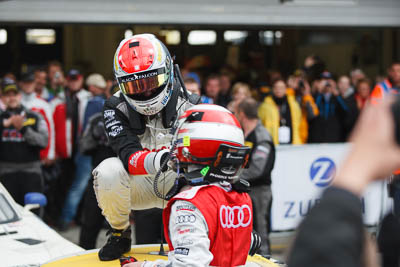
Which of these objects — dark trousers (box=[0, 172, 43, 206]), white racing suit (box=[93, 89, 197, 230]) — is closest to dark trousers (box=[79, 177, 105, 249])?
dark trousers (box=[0, 172, 43, 206])

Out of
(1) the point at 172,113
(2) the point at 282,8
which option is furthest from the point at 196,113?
(2) the point at 282,8

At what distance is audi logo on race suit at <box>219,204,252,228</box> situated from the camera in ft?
10.3

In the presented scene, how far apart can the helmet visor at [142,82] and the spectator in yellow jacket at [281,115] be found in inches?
225

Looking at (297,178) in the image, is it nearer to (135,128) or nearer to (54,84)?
(54,84)

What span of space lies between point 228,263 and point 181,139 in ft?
2.00

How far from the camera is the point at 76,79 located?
1025cm

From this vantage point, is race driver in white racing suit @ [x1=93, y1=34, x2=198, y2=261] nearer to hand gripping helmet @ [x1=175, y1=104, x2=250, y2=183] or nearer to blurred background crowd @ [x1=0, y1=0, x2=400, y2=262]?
hand gripping helmet @ [x1=175, y1=104, x2=250, y2=183]

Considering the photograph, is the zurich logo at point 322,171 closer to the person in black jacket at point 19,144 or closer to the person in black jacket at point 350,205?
the person in black jacket at point 19,144

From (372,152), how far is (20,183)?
295 inches

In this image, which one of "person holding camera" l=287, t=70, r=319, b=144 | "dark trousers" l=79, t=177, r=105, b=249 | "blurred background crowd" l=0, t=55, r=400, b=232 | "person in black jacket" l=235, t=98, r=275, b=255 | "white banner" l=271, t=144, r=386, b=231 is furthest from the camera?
"person holding camera" l=287, t=70, r=319, b=144

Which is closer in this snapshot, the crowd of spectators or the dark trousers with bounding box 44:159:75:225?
the crowd of spectators

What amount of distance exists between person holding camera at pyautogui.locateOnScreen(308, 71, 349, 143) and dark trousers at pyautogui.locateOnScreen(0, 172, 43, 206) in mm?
4219

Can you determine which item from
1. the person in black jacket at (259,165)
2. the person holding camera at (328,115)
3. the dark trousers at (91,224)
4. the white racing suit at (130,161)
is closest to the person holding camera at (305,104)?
the person holding camera at (328,115)

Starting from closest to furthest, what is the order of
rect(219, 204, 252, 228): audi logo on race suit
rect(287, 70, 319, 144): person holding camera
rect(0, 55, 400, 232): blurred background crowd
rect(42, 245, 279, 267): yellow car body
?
1. rect(219, 204, 252, 228): audi logo on race suit
2. rect(42, 245, 279, 267): yellow car body
3. rect(0, 55, 400, 232): blurred background crowd
4. rect(287, 70, 319, 144): person holding camera
